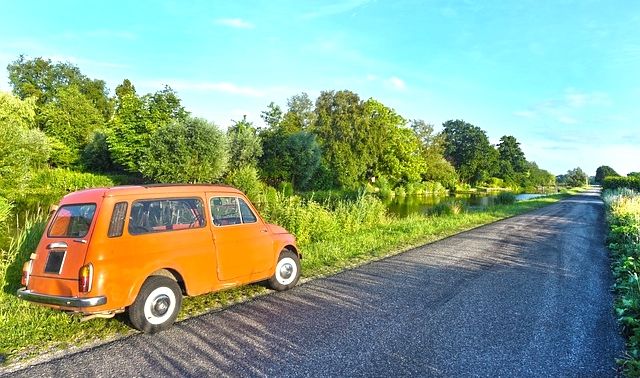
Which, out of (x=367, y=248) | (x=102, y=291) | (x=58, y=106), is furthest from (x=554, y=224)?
(x=58, y=106)

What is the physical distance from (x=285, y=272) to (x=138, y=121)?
138 ft

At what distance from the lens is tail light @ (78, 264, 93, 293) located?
15.2 ft

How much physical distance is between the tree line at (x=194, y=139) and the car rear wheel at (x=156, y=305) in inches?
543

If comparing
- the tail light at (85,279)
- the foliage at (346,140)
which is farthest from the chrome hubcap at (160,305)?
the foliage at (346,140)

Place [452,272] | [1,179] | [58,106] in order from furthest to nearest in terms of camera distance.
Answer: [58,106] → [1,179] → [452,272]

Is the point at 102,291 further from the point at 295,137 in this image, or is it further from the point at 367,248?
the point at 295,137

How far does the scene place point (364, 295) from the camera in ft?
22.9

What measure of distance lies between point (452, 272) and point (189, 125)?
31901 mm

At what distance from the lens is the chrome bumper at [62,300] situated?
15.1ft

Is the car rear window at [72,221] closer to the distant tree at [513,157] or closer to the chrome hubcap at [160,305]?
the chrome hubcap at [160,305]

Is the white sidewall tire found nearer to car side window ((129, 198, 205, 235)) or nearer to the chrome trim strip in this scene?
car side window ((129, 198, 205, 235))

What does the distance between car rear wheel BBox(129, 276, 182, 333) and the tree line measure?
1380 cm

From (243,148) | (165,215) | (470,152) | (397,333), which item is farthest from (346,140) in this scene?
(397,333)

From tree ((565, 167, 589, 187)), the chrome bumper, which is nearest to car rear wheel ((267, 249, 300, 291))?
the chrome bumper
